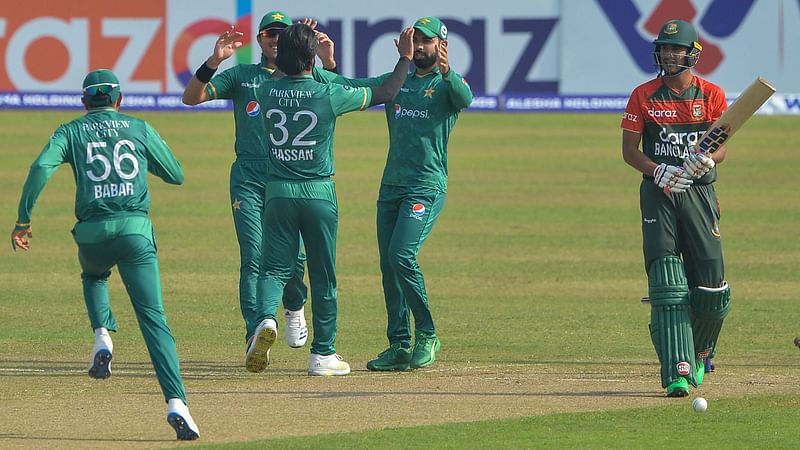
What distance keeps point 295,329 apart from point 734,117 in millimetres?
3427

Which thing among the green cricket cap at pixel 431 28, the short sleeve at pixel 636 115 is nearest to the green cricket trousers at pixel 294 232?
the green cricket cap at pixel 431 28

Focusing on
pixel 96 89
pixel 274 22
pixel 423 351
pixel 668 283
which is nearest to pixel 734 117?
pixel 668 283

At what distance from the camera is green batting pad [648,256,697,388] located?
958 centimetres

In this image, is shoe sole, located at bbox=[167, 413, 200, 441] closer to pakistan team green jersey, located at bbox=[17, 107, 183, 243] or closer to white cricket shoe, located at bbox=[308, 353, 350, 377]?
pakistan team green jersey, located at bbox=[17, 107, 183, 243]

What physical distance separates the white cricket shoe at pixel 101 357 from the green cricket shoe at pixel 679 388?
3333 mm

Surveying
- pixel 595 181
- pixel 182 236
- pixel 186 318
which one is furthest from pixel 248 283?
pixel 595 181

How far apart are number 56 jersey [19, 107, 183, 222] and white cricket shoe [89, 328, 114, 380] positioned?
3.44 feet

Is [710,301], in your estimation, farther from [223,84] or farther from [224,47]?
[223,84]

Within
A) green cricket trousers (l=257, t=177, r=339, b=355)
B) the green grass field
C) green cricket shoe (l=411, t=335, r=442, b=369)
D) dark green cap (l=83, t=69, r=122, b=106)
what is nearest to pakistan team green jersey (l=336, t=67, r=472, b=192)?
green cricket trousers (l=257, t=177, r=339, b=355)

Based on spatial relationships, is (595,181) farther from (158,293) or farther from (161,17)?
(158,293)

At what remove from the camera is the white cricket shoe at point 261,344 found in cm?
965

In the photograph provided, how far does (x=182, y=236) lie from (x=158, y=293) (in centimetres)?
1036

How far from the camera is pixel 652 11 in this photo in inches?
1350

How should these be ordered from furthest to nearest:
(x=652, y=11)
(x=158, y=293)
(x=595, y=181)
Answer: (x=652, y=11) → (x=595, y=181) → (x=158, y=293)
